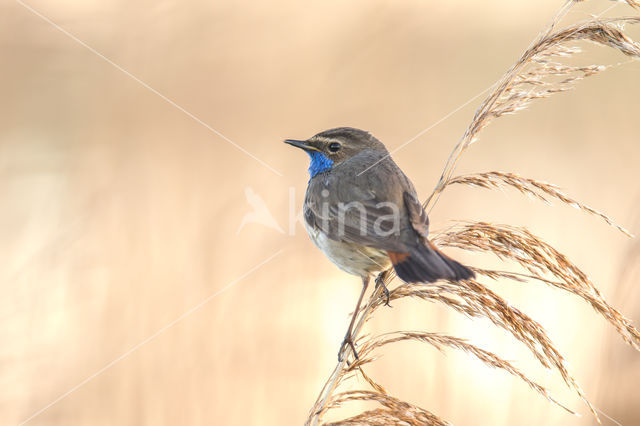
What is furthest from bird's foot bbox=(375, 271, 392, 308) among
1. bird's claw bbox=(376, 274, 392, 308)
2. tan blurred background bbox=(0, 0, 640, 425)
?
tan blurred background bbox=(0, 0, 640, 425)

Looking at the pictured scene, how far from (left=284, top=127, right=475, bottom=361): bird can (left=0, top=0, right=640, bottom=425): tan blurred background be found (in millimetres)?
549

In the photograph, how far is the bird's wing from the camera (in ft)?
8.14

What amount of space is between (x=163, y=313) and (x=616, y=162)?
3.49 m

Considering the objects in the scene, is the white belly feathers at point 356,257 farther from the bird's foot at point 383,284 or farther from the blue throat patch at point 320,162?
the blue throat patch at point 320,162

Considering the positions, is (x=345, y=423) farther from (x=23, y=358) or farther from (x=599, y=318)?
(x=599, y=318)

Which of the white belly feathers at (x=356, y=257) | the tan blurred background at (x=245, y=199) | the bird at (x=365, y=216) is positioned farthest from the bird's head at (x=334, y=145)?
the tan blurred background at (x=245, y=199)

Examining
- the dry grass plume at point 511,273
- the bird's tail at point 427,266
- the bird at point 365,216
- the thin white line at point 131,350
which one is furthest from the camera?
the thin white line at point 131,350

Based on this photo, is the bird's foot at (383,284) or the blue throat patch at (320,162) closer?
the bird's foot at (383,284)

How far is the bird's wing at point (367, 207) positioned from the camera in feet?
8.14

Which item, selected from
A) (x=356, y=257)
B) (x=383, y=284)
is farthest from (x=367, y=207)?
(x=383, y=284)

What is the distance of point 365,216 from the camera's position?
2695 mm

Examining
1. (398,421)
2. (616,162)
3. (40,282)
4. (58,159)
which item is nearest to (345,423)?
(398,421)

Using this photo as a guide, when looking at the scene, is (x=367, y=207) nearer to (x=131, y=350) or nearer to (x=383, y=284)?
(x=383, y=284)

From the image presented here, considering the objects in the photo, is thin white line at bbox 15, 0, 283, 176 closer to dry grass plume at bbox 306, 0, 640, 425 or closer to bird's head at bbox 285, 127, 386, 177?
bird's head at bbox 285, 127, 386, 177
